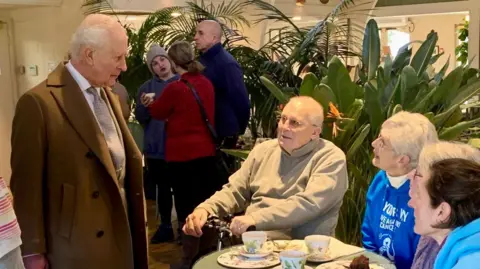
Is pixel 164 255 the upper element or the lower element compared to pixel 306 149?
lower

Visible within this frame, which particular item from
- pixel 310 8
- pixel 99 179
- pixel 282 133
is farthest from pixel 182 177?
pixel 310 8

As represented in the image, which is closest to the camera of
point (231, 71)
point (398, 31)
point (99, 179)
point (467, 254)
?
point (467, 254)

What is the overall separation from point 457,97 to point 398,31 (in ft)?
23.5

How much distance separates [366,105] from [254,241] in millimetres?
1311

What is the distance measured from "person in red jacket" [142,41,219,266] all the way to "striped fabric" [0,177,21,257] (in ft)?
8.01

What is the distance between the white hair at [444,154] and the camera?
5.12ft

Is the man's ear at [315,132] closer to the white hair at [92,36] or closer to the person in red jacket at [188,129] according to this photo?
the white hair at [92,36]

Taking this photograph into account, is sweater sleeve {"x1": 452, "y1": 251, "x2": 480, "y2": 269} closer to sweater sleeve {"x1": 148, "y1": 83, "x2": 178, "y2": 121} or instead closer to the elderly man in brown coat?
the elderly man in brown coat

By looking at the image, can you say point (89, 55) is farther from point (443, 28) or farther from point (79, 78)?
point (443, 28)

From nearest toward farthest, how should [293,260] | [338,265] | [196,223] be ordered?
[293,260] < [338,265] < [196,223]

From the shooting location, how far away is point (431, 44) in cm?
351

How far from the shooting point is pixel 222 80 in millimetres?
4020

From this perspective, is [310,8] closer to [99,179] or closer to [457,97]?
[457,97]

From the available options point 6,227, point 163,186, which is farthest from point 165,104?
point 6,227
